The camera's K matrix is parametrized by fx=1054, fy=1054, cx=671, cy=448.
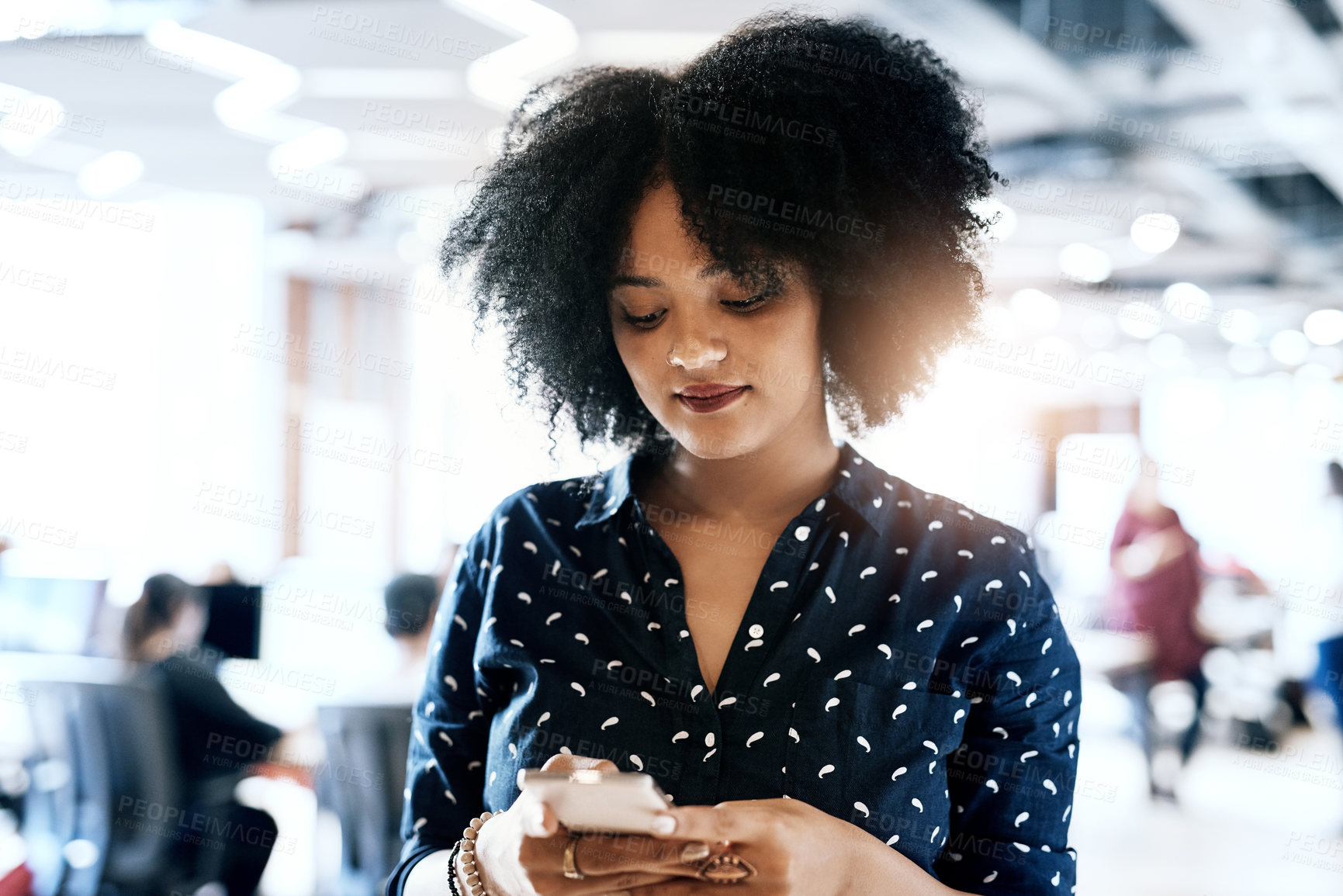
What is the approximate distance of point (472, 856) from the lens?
105 centimetres

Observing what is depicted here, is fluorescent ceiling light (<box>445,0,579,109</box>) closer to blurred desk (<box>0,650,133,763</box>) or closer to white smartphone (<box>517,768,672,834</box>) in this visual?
blurred desk (<box>0,650,133,763</box>)

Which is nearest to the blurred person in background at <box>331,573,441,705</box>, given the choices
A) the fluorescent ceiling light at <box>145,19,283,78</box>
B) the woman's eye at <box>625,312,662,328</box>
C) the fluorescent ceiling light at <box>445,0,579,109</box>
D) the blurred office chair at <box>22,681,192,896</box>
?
the blurred office chair at <box>22,681,192,896</box>

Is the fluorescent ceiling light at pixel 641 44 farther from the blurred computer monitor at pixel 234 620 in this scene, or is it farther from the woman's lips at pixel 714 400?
the woman's lips at pixel 714 400

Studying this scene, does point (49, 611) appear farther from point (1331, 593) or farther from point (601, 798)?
point (1331, 593)

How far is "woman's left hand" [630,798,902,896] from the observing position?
83 cm

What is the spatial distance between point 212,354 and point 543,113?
636cm

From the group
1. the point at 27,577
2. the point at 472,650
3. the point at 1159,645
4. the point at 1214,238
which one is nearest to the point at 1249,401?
the point at 1214,238

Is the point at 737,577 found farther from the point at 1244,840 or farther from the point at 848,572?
the point at 1244,840

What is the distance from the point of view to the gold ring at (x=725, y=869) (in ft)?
2.82

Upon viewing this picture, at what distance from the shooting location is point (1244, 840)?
469cm

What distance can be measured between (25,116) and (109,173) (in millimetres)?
890

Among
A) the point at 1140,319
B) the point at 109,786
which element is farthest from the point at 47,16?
the point at 1140,319

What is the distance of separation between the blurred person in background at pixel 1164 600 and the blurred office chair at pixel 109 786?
14.4 feet

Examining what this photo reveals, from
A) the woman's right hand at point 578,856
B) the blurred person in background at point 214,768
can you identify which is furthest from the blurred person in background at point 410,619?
the woman's right hand at point 578,856
